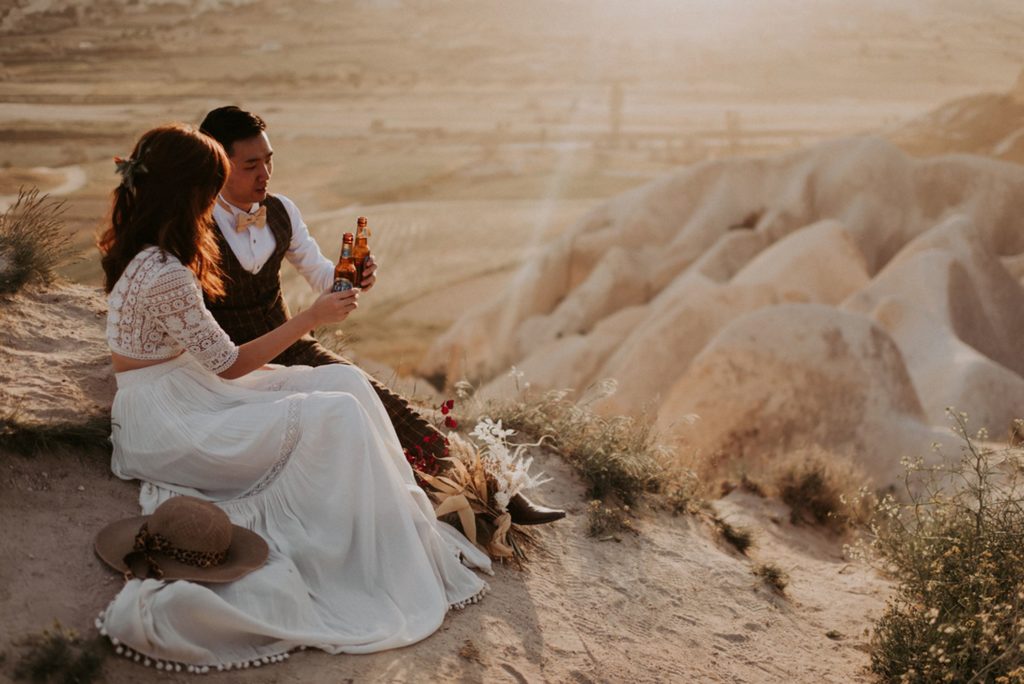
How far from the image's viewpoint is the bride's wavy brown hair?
123 inches

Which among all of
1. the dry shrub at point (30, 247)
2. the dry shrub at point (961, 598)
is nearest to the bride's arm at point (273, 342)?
the dry shrub at point (30, 247)

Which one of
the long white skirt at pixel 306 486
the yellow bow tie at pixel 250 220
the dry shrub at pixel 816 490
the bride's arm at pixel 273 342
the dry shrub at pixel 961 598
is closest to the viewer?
the long white skirt at pixel 306 486

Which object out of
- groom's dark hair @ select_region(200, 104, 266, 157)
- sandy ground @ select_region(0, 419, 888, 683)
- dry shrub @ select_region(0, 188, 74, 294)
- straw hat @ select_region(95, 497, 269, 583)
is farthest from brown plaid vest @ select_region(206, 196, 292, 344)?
dry shrub @ select_region(0, 188, 74, 294)

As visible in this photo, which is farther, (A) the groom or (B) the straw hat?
(A) the groom

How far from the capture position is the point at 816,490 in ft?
23.6

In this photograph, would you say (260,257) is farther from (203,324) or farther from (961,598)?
(961,598)

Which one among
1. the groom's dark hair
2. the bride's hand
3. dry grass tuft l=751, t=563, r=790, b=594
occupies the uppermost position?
the groom's dark hair

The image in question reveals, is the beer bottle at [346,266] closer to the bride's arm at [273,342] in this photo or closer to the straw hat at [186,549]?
the bride's arm at [273,342]

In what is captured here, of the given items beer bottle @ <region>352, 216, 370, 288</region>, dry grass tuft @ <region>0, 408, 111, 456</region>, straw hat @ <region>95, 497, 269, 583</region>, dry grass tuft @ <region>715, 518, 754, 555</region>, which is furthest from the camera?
dry grass tuft @ <region>715, 518, 754, 555</region>

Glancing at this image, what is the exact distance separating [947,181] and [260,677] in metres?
20.4

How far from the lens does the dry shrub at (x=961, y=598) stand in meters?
3.67

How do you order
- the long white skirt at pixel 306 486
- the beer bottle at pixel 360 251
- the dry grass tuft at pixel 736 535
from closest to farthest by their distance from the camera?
1. the long white skirt at pixel 306 486
2. the beer bottle at pixel 360 251
3. the dry grass tuft at pixel 736 535

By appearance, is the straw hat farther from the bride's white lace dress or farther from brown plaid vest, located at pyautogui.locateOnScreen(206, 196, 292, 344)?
brown plaid vest, located at pyautogui.locateOnScreen(206, 196, 292, 344)

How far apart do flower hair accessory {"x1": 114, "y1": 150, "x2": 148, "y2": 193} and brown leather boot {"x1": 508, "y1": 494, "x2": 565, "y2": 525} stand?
2.04 metres
